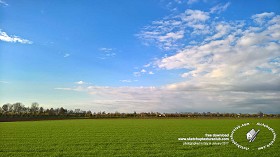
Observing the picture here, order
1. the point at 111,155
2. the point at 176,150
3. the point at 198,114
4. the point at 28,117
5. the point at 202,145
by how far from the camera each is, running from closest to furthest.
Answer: the point at 111,155, the point at 176,150, the point at 202,145, the point at 28,117, the point at 198,114

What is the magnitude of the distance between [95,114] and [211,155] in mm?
109697

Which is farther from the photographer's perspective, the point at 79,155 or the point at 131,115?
the point at 131,115

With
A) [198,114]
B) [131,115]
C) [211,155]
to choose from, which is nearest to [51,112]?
[131,115]

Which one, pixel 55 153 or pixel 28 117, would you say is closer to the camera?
pixel 55 153

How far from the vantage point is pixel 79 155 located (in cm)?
1728

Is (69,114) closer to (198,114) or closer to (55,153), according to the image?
(198,114)

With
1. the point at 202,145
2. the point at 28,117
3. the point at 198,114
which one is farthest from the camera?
the point at 198,114

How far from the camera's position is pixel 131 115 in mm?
122562

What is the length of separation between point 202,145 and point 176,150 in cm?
340

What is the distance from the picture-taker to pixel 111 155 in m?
17.2

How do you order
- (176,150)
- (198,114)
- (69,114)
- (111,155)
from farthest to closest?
(198,114) → (69,114) → (176,150) → (111,155)

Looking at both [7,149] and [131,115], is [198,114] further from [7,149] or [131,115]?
[7,149]

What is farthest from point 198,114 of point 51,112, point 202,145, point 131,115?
point 202,145

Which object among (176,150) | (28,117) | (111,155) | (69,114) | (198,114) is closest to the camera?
(111,155)
